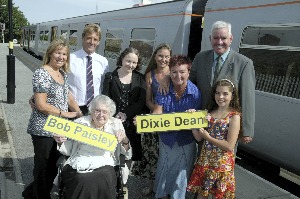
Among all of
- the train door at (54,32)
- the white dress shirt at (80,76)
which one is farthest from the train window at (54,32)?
the white dress shirt at (80,76)

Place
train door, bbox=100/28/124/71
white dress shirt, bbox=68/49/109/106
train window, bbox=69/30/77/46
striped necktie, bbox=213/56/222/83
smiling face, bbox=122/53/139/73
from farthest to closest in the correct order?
train window, bbox=69/30/77/46, train door, bbox=100/28/124/71, white dress shirt, bbox=68/49/109/106, smiling face, bbox=122/53/139/73, striped necktie, bbox=213/56/222/83

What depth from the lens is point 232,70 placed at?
321 cm

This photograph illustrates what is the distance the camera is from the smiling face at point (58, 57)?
3314 millimetres

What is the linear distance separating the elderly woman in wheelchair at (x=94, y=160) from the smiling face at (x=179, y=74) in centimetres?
66

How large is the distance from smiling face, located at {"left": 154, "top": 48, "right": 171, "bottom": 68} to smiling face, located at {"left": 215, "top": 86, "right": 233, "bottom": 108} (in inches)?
38.4

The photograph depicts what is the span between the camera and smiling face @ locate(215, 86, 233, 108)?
302 centimetres

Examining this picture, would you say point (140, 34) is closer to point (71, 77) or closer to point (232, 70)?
point (71, 77)

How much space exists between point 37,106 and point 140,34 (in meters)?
5.44

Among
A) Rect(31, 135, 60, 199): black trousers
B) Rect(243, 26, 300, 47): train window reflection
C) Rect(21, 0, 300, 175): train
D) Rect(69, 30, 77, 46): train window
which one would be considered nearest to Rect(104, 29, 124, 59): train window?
Rect(21, 0, 300, 175): train

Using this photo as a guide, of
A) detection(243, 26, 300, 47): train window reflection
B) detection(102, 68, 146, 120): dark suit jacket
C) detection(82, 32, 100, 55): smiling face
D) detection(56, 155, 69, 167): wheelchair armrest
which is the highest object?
detection(243, 26, 300, 47): train window reflection

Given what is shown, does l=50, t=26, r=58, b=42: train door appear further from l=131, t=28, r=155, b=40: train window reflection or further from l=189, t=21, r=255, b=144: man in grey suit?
l=189, t=21, r=255, b=144: man in grey suit

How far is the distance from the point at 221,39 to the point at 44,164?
6.99 ft

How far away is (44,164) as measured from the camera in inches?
135

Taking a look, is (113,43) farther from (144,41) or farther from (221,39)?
(221,39)
